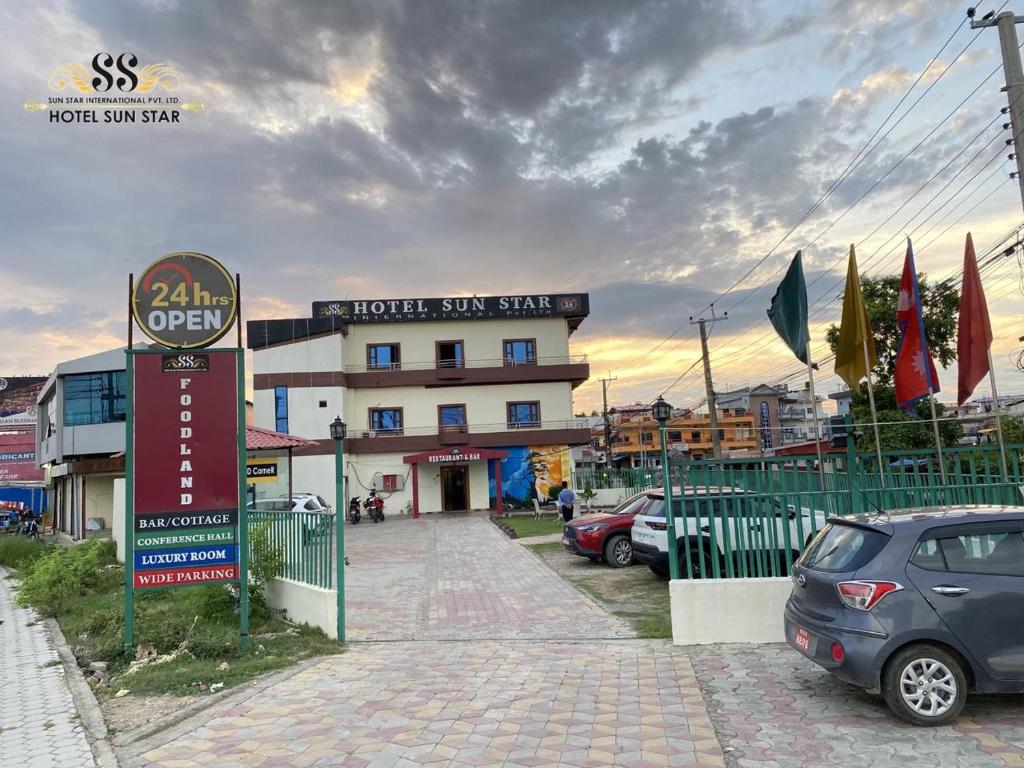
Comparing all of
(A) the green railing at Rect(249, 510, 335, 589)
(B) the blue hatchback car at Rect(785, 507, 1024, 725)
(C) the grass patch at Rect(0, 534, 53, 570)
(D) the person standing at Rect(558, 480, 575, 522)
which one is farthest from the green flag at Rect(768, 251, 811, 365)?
(C) the grass patch at Rect(0, 534, 53, 570)

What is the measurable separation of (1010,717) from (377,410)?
3468cm

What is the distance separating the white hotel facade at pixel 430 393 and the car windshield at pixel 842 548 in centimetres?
3037

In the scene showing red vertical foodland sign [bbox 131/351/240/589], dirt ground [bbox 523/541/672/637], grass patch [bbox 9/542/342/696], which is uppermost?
red vertical foodland sign [bbox 131/351/240/589]

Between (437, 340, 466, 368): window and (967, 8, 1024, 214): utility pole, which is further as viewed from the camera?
(437, 340, 466, 368): window

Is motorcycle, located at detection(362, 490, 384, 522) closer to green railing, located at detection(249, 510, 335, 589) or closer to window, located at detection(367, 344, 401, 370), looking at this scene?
window, located at detection(367, 344, 401, 370)

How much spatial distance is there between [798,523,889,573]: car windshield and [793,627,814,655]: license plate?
0.50m

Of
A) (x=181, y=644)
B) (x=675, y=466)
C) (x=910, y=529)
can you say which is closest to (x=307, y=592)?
(x=181, y=644)

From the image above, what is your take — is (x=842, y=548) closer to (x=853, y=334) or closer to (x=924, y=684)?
(x=924, y=684)

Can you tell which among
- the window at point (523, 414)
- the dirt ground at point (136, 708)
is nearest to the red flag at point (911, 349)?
the dirt ground at point (136, 708)

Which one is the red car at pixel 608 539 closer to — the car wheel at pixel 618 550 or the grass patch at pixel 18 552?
the car wheel at pixel 618 550

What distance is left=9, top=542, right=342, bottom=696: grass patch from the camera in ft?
24.5

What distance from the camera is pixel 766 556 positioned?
807 cm

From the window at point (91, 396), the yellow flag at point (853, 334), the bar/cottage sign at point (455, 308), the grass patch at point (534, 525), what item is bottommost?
the grass patch at point (534, 525)

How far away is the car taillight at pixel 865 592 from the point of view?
527cm
